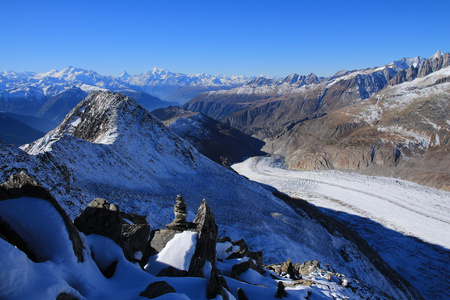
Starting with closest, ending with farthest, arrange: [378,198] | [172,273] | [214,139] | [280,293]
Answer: [172,273], [280,293], [378,198], [214,139]

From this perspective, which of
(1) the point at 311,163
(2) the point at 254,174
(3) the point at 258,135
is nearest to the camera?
(2) the point at 254,174

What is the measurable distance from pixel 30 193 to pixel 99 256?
10.6 feet

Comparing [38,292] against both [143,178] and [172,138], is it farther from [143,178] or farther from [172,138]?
[172,138]

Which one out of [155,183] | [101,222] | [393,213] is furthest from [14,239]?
[393,213]

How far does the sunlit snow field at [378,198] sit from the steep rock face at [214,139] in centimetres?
2384

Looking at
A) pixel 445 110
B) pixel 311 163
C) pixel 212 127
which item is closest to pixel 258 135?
pixel 212 127

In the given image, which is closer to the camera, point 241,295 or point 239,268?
point 241,295

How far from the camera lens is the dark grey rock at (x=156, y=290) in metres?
7.84

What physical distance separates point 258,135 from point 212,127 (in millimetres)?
69459

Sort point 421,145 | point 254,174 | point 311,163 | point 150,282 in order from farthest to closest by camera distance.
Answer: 1. point 311,163
2. point 254,174
3. point 421,145
4. point 150,282

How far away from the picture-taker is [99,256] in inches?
366

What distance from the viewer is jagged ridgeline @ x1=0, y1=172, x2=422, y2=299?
20.9 ft

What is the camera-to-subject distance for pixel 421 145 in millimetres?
89000

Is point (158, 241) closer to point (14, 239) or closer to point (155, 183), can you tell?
point (14, 239)
